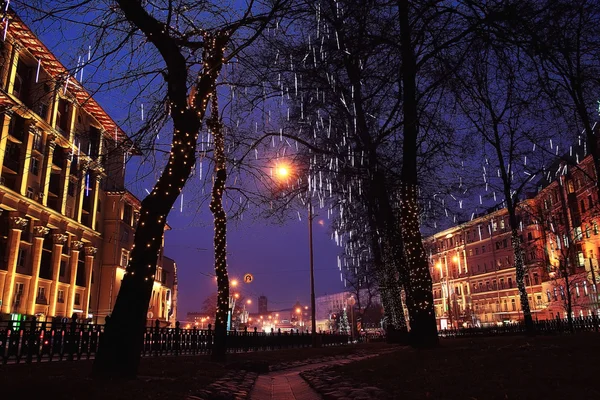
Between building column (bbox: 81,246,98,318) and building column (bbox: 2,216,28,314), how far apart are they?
15255 mm

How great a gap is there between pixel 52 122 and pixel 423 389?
171 ft

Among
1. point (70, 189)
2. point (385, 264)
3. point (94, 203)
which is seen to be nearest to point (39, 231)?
point (70, 189)

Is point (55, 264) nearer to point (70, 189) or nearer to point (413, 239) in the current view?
point (70, 189)

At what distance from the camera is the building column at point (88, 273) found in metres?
55.8

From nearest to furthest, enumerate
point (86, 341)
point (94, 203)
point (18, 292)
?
point (86, 341) < point (18, 292) < point (94, 203)

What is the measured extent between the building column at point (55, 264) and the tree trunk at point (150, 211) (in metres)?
46.3

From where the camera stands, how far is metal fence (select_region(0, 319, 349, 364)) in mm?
12172

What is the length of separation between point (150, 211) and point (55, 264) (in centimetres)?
4733

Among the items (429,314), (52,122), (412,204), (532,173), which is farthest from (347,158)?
(52,122)

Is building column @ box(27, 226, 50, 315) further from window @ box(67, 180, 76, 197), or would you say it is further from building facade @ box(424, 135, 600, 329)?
building facade @ box(424, 135, 600, 329)

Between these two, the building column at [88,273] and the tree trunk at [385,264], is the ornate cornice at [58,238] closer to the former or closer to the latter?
the building column at [88,273]

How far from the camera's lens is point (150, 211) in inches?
334

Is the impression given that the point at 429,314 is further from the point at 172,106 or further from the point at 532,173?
the point at 532,173

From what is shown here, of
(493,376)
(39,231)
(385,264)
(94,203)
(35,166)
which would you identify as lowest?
(493,376)
